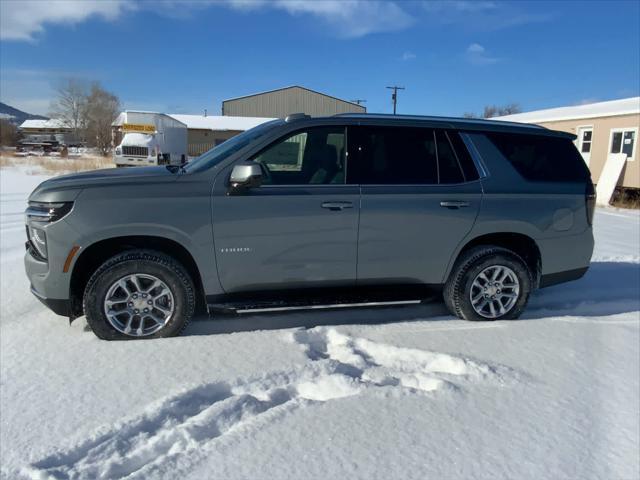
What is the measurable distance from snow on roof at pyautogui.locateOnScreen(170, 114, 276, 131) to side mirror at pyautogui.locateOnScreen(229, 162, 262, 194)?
4170 centimetres

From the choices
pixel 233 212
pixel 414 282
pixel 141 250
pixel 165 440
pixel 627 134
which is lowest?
pixel 165 440

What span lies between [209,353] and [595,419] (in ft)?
8.10

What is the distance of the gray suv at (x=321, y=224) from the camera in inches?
141

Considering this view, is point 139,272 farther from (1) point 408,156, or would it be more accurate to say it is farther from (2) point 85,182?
(1) point 408,156

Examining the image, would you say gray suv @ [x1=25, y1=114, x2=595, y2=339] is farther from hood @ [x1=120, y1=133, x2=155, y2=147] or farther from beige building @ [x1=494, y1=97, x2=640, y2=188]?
hood @ [x1=120, y1=133, x2=155, y2=147]

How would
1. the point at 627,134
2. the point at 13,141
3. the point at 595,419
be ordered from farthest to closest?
1. the point at 13,141
2. the point at 627,134
3. the point at 595,419

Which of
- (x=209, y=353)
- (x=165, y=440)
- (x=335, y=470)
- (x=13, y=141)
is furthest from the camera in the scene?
(x=13, y=141)

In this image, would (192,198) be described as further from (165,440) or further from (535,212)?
(535,212)

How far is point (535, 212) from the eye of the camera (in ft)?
14.1

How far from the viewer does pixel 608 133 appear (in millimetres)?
18188

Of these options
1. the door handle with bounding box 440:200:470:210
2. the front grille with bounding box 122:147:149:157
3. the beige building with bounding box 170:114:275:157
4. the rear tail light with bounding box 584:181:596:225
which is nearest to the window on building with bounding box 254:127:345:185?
the door handle with bounding box 440:200:470:210

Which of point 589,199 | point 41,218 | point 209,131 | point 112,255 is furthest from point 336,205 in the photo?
point 209,131

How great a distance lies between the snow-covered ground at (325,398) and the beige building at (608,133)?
50.7 ft

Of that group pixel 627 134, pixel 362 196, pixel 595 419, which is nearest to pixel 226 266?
pixel 362 196
